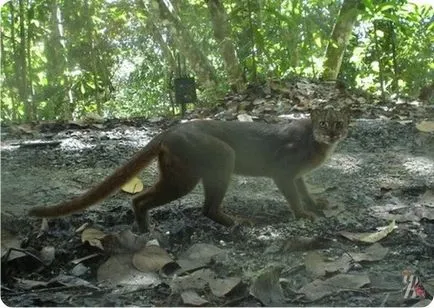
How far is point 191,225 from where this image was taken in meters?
2.04

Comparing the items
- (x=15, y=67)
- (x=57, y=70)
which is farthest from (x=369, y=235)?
(x=15, y=67)

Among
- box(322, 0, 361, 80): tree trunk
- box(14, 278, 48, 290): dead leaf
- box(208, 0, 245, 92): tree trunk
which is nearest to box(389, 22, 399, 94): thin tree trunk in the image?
box(322, 0, 361, 80): tree trunk

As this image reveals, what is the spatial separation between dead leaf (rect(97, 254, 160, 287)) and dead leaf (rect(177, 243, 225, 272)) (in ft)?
0.31

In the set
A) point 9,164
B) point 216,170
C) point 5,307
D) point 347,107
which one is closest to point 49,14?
point 9,164

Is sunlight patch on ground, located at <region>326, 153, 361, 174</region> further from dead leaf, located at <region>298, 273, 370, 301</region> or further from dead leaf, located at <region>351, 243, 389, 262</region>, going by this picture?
dead leaf, located at <region>298, 273, 370, 301</region>

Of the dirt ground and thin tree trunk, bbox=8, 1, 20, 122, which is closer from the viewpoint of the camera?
the dirt ground

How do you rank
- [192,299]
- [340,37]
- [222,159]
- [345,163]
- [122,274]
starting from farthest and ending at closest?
[222,159], [345,163], [340,37], [122,274], [192,299]

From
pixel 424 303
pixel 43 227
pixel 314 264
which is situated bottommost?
pixel 424 303

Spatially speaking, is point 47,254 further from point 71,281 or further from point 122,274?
point 122,274

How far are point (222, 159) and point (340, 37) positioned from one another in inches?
25.9

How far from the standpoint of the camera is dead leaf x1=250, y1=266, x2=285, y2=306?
1.65m

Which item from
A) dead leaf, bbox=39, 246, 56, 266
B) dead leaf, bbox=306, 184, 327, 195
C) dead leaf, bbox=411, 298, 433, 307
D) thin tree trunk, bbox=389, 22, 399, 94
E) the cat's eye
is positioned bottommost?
dead leaf, bbox=411, 298, 433, 307

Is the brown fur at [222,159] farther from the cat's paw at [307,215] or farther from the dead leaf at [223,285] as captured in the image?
the dead leaf at [223,285]

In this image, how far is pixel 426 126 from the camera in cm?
246
